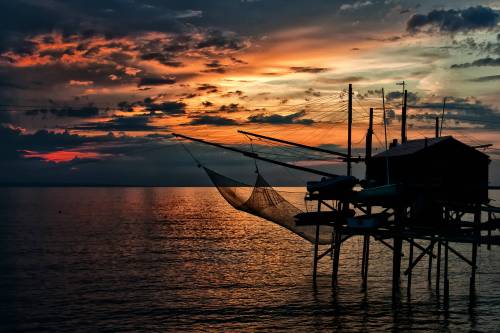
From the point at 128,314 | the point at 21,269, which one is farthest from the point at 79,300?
the point at 21,269

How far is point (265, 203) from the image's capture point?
39688 millimetres

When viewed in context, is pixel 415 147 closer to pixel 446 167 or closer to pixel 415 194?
pixel 446 167

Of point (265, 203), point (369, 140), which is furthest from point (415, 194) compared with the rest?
point (265, 203)

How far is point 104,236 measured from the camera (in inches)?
3159

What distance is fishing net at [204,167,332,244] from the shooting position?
129 ft

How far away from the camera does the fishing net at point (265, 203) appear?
1547 inches

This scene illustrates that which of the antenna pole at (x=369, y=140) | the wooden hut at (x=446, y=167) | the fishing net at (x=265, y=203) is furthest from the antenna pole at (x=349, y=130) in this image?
the fishing net at (x=265, y=203)

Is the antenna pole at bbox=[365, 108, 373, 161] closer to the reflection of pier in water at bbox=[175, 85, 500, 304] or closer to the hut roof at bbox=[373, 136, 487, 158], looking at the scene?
the reflection of pier in water at bbox=[175, 85, 500, 304]

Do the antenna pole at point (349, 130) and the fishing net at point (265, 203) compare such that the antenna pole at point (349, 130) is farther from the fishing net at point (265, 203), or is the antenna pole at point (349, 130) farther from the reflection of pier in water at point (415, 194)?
the fishing net at point (265, 203)

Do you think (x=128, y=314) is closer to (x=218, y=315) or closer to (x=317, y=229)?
(x=218, y=315)

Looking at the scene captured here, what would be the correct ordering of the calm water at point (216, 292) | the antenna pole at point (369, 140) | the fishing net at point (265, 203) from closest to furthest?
the calm water at point (216, 292), the antenna pole at point (369, 140), the fishing net at point (265, 203)

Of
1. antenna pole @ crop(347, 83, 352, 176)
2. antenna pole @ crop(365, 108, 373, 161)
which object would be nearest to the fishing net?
antenna pole @ crop(347, 83, 352, 176)

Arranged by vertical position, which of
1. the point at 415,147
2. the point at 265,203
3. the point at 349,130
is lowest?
the point at 265,203

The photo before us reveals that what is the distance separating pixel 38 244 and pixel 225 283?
3662cm
